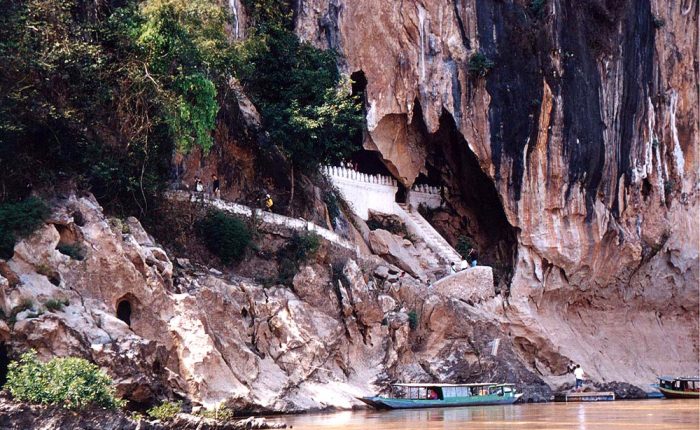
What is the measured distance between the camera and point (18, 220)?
2248 cm

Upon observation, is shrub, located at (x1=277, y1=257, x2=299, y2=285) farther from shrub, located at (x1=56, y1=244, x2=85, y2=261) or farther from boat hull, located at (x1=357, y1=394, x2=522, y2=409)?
shrub, located at (x1=56, y1=244, x2=85, y2=261)

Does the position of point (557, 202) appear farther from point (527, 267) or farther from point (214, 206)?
point (214, 206)

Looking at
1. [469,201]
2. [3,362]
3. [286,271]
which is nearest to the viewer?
[3,362]

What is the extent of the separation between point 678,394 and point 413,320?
10460mm

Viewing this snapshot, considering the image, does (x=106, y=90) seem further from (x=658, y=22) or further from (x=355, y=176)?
(x=658, y=22)

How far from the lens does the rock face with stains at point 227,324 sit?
850 inches

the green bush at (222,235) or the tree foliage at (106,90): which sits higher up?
the tree foliage at (106,90)

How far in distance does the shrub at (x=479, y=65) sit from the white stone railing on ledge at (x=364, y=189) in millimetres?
4545

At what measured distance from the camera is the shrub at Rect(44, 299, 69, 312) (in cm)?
2156

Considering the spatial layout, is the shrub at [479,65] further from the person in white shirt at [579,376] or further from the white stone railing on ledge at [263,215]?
the person in white shirt at [579,376]

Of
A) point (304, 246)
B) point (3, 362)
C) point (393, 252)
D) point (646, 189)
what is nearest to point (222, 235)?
point (304, 246)

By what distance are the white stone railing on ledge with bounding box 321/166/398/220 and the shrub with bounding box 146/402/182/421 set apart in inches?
529

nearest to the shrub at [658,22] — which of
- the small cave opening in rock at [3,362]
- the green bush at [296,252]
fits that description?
the green bush at [296,252]

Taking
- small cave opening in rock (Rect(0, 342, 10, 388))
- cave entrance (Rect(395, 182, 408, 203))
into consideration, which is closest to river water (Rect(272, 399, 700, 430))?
small cave opening in rock (Rect(0, 342, 10, 388))
